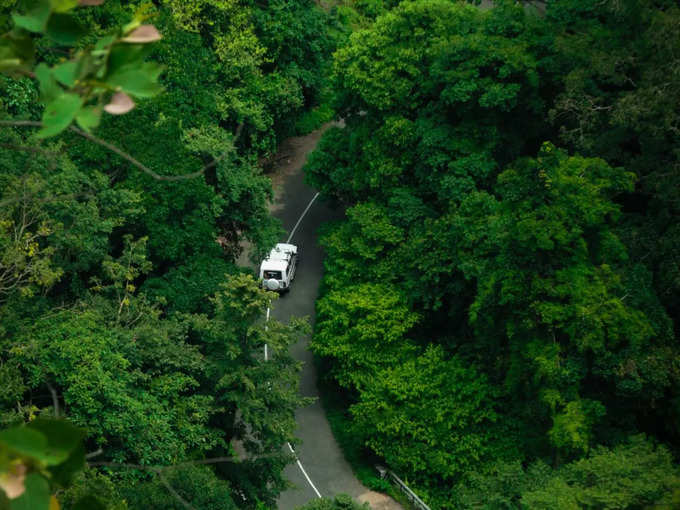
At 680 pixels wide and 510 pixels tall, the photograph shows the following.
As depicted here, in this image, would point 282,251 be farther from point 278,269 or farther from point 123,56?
point 123,56

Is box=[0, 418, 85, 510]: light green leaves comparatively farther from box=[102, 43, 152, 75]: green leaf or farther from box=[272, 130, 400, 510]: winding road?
box=[272, 130, 400, 510]: winding road

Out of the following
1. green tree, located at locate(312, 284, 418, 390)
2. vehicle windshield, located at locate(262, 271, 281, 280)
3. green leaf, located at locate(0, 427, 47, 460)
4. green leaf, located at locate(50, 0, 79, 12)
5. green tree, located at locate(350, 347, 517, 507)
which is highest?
vehicle windshield, located at locate(262, 271, 281, 280)

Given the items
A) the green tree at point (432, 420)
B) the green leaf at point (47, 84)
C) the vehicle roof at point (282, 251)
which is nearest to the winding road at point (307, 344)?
the vehicle roof at point (282, 251)

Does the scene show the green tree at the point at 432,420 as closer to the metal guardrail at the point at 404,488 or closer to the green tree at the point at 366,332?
the metal guardrail at the point at 404,488

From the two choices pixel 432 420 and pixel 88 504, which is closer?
pixel 88 504

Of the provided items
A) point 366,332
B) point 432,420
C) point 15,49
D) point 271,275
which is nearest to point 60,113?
point 15,49

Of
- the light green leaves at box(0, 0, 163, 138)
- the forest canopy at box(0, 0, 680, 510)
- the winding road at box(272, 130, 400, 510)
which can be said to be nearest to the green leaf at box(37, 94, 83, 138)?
the light green leaves at box(0, 0, 163, 138)
